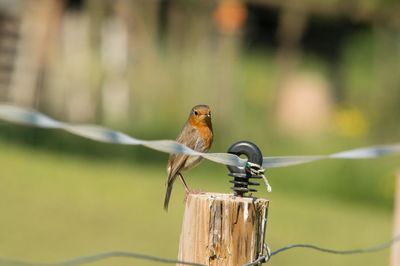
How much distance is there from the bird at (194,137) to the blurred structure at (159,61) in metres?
12.4

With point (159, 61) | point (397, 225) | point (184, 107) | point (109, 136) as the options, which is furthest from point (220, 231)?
point (159, 61)

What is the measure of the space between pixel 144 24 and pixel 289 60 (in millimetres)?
3967

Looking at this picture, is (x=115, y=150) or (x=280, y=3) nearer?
(x=115, y=150)

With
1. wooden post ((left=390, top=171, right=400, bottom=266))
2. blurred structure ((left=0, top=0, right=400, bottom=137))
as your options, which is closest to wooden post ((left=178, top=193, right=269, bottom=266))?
wooden post ((left=390, top=171, right=400, bottom=266))

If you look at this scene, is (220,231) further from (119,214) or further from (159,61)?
(159,61)

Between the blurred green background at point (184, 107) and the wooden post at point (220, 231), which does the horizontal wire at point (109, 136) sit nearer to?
the wooden post at point (220, 231)

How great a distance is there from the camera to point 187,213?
381 cm

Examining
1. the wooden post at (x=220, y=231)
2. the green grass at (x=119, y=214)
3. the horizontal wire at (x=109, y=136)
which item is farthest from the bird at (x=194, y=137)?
the green grass at (x=119, y=214)

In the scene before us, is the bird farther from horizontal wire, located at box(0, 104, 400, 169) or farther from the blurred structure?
the blurred structure

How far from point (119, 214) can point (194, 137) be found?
6407 mm

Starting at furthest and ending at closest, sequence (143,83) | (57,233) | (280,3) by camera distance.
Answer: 1. (280,3)
2. (143,83)
3. (57,233)

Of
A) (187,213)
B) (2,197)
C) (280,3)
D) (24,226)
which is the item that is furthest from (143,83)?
(187,213)

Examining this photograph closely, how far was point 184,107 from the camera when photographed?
19.5 metres

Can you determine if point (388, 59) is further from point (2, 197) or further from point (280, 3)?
point (2, 197)
